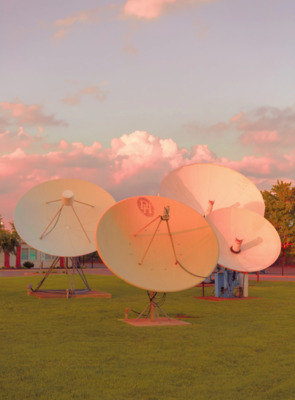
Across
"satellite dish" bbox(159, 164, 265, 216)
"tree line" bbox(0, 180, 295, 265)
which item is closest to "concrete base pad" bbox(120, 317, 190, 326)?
"satellite dish" bbox(159, 164, 265, 216)

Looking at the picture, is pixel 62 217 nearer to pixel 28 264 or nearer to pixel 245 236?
pixel 245 236

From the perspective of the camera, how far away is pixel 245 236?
30.8 metres

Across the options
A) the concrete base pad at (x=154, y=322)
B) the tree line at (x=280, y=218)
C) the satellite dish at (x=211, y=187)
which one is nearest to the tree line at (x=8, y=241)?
the tree line at (x=280, y=218)

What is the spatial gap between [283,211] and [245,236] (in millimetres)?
49227

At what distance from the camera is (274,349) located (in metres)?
15.1

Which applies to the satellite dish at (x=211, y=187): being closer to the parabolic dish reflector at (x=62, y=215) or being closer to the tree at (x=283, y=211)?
the parabolic dish reflector at (x=62, y=215)

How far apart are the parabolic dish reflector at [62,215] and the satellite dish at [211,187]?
4554 mm

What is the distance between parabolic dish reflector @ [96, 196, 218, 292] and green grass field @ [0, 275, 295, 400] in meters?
1.90

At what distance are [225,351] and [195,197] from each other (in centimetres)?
1991

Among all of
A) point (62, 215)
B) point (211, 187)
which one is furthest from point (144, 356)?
point (211, 187)

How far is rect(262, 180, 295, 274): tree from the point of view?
250ft

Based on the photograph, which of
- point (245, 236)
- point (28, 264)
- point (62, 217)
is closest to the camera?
point (245, 236)

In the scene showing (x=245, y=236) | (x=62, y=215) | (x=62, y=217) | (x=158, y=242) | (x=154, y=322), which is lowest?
(x=154, y=322)

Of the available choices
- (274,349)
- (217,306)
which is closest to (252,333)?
(274,349)
